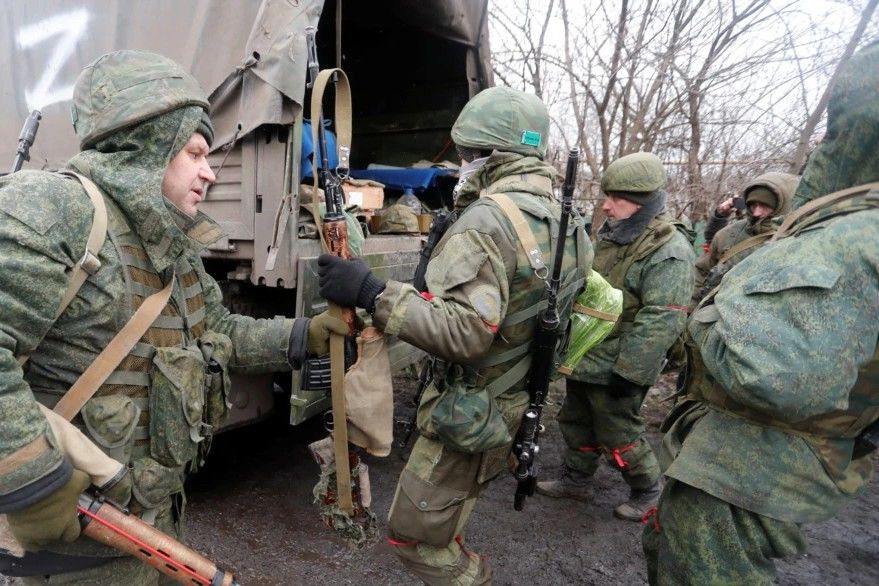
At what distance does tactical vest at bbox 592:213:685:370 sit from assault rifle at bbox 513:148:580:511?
1122mm

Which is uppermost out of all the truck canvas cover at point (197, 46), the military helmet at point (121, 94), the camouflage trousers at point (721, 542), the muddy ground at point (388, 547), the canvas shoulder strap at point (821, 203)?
the truck canvas cover at point (197, 46)

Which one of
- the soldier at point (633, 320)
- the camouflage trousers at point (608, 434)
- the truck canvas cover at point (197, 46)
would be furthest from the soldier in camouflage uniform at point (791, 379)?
the truck canvas cover at point (197, 46)

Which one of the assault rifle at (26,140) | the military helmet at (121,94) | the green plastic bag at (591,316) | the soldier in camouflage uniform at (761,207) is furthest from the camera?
the soldier in camouflage uniform at (761,207)

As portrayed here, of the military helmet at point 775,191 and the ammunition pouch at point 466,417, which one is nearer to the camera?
the ammunition pouch at point 466,417

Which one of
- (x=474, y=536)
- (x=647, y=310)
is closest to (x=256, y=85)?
(x=647, y=310)

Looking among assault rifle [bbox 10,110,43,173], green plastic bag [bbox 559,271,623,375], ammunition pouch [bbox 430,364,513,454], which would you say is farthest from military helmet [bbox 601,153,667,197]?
assault rifle [bbox 10,110,43,173]

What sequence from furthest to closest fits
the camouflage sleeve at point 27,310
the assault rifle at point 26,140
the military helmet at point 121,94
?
1. the assault rifle at point 26,140
2. the military helmet at point 121,94
3. the camouflage sleeve at point 27,310

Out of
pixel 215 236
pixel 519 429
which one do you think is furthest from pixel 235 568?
pixel 215 236

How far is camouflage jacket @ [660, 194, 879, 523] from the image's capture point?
4.21ft

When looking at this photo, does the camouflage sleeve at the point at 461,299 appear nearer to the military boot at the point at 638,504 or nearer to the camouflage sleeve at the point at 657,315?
the camouflage sleeve at the point at 657,315

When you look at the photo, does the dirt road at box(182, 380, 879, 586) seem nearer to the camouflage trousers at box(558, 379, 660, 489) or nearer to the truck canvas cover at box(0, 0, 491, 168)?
the camouflage trousers at box(558, 379, 660, 489)

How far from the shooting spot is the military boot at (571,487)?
334 cm

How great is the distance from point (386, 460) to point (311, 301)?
1.56m

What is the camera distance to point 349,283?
1.68 metres
